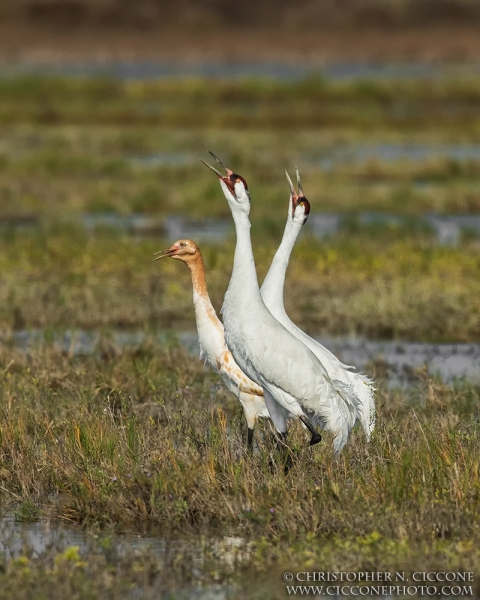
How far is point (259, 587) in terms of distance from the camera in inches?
218

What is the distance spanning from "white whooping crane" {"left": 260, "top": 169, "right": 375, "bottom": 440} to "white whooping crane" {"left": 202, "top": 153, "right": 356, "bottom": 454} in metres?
0.14

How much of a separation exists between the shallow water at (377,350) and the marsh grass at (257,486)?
194 centimetres

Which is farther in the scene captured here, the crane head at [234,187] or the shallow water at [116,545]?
the crane head at [234,187]

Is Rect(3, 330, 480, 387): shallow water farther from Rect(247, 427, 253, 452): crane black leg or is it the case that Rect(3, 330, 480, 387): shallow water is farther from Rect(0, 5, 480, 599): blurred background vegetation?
Rect(247, 427, 253, 452): crane black leg

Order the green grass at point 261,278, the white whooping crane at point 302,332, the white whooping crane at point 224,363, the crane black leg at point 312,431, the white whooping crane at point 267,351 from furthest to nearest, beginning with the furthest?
1. the green grass at point 261,278
2. the white whooping crane at point 224,363
3. the white whooping crane at point 302,332
4. the crane black leg at point 312,431
5. the white whooping crane at point 267,351

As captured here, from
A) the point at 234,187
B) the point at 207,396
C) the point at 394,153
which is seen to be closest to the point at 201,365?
the point at 207,396

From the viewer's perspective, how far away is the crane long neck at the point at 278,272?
7551 mm

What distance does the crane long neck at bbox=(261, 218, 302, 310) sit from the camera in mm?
7551

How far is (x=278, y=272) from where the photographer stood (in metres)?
7.59

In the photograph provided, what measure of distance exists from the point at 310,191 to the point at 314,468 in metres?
14.8

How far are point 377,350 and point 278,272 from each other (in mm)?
3708

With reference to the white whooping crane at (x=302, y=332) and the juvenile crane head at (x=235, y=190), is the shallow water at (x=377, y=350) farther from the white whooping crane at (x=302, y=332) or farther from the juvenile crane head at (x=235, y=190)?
the juvenile crane head at (x=235, y=190)

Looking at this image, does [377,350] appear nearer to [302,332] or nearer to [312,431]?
[302,332]
